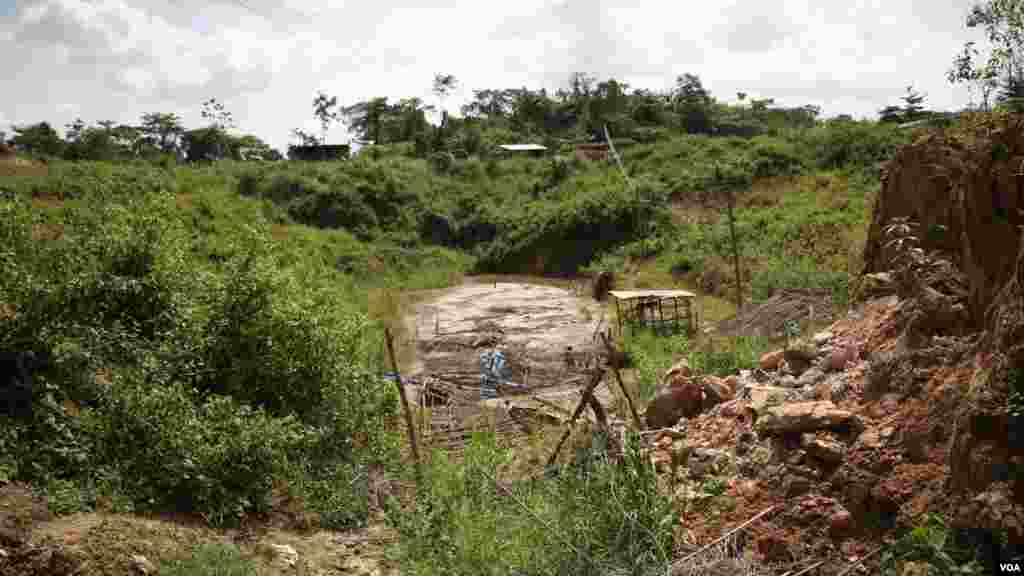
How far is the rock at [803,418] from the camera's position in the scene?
526cm

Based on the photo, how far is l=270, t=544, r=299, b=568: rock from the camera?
6.71 metres

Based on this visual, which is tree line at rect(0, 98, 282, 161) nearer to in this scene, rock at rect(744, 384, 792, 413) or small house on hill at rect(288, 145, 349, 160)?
small house on hill at rect(288, 145, 349, 160)

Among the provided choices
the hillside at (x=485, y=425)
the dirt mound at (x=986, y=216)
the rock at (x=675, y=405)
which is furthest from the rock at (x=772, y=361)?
the dirt mound at (x=986, y=216)

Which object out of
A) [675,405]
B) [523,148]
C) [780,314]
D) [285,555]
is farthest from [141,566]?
[523,148]

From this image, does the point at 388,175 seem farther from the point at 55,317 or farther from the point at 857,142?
the point at 55,317

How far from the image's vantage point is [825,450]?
16.7 feet

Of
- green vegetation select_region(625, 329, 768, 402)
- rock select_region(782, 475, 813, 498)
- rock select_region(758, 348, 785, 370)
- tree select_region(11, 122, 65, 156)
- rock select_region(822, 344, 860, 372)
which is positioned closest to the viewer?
rock select_region(782, 475, 813, 498)

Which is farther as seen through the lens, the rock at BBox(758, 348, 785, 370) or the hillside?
the rock at BBox(758, 348, 785, 370)

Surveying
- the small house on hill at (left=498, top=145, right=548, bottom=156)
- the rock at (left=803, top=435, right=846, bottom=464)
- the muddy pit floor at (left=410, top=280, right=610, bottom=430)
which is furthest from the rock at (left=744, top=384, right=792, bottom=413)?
the small house on hill at (left=498, top=145, right=548, bottom=156)

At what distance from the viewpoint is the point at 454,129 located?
165 ft

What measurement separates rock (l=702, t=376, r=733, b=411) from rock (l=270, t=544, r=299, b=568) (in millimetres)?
3522

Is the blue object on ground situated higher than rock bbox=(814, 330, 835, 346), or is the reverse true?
rock bbox=(814, 330, 835, 346)

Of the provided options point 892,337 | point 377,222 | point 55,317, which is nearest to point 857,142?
point 377,222

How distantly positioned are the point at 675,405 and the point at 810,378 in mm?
1141
